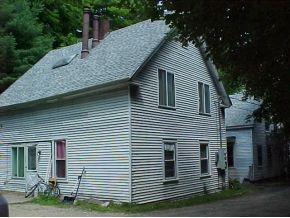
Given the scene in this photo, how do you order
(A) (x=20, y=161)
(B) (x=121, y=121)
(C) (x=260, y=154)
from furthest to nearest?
(C) (x=260, y=154), (A) (x=20, y=161), (B) (x=121, y=121)

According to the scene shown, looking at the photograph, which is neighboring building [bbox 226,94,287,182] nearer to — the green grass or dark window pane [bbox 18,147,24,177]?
the green grass

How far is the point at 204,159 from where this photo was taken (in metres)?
21.8

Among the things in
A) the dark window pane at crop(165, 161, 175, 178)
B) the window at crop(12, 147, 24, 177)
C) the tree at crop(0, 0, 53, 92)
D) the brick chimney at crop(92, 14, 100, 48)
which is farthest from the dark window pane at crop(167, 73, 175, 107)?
the tree at crop(0, 0, 53, 92)

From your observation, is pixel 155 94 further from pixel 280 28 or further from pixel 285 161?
pixel 285 161

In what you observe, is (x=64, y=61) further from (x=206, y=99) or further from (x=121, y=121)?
(x=121, y=121)

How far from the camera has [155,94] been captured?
1834 centimetres

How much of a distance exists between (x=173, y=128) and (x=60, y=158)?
16.5ft

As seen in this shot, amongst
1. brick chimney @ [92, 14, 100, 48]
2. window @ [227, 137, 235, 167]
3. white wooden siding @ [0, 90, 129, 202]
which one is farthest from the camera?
window @ [227, 137, 235, 167]

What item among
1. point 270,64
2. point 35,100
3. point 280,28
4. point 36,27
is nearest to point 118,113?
point 35,100

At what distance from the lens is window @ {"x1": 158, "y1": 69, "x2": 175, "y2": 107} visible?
18.9 meters

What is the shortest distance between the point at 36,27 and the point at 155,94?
17.3 metres

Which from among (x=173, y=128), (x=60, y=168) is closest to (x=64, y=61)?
(x=60, y=168)

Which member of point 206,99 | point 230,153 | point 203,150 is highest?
point 206,99

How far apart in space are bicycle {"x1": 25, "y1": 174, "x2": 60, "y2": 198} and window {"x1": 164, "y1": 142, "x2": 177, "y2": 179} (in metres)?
4.65
